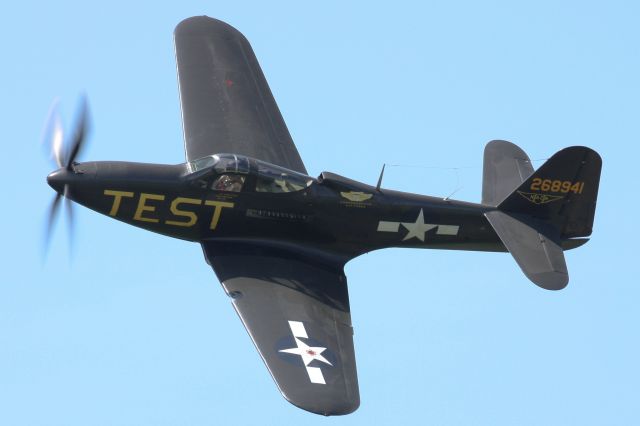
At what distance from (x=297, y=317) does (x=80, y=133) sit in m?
4.78

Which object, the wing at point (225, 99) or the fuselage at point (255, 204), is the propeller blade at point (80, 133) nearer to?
the fuselage at point (255, 204)

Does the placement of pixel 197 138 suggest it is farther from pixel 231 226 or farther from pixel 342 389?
pixel 342 389

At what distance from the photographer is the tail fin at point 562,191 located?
31.2 meters

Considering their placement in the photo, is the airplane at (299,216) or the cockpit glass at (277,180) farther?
the cockpit glass at (277,180)

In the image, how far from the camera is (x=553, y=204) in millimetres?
31453

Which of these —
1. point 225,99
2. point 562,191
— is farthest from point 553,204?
point 225,99

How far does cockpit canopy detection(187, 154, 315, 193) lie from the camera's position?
29.8 metres

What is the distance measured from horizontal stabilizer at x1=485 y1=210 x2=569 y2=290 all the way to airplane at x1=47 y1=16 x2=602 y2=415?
1.0 inches

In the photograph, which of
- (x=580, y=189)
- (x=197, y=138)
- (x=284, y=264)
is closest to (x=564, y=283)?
(x=580, y=189)

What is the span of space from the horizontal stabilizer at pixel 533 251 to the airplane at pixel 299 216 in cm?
2

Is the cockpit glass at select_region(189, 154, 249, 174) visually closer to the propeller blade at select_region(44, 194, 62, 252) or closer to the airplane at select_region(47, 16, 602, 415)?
the airplane at select_region(47, 16, 602, 415)

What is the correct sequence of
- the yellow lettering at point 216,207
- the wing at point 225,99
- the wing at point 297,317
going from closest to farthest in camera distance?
the wing at point 297,317 → the yellow lettering at point 216,207 → the wing at point 225,99

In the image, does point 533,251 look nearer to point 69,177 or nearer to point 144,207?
point 144,207

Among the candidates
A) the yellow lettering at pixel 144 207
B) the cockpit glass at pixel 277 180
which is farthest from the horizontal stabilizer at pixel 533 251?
the yellow lettering at pixel 144 207
